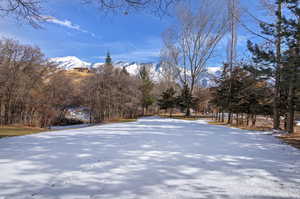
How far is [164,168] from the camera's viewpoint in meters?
2.59

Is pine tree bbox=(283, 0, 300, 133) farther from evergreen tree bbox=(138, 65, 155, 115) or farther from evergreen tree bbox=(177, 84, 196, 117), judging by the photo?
evergreen tree bbox=(138, 65, 155, 115)

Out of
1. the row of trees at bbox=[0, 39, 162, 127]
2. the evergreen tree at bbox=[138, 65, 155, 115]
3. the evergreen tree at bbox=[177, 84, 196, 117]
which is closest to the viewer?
the row of trees at bbox=[0, 39, 162, 127]

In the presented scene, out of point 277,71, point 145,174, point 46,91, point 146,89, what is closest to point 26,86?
point 46,91

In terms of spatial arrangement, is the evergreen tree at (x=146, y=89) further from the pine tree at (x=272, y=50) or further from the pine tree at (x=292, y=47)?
the pine tree at (x=292, y=47)

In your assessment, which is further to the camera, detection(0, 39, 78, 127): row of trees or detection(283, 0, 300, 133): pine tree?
detection(0, 39, 78, 127): row of trees

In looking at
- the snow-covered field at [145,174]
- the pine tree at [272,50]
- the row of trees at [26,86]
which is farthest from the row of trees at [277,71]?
the row of trees at [26,86]

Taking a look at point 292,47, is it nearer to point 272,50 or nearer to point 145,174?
point 272,50

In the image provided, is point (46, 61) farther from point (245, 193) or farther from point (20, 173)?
point (245, 193)

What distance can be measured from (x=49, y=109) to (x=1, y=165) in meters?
13.4

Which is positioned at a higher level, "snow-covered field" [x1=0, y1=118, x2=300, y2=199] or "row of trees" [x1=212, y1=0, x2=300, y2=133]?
"row of trees" [x1=212, y1=0, x2=300, y2=133]

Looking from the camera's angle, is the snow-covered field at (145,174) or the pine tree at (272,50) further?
the pine tree at (272,50)

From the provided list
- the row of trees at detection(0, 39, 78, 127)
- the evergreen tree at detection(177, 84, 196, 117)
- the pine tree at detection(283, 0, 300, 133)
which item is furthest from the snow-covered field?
the evergreen tree at detection(177, 84, 196, 117)

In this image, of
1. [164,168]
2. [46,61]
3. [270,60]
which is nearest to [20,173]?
[164,168]

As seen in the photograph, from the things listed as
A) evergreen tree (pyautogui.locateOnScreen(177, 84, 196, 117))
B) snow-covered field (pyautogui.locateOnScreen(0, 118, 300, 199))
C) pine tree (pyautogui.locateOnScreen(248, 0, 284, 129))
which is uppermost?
Answer: pine tree (pyautogui.locateOnScreen(248, 0, 284, 129))
